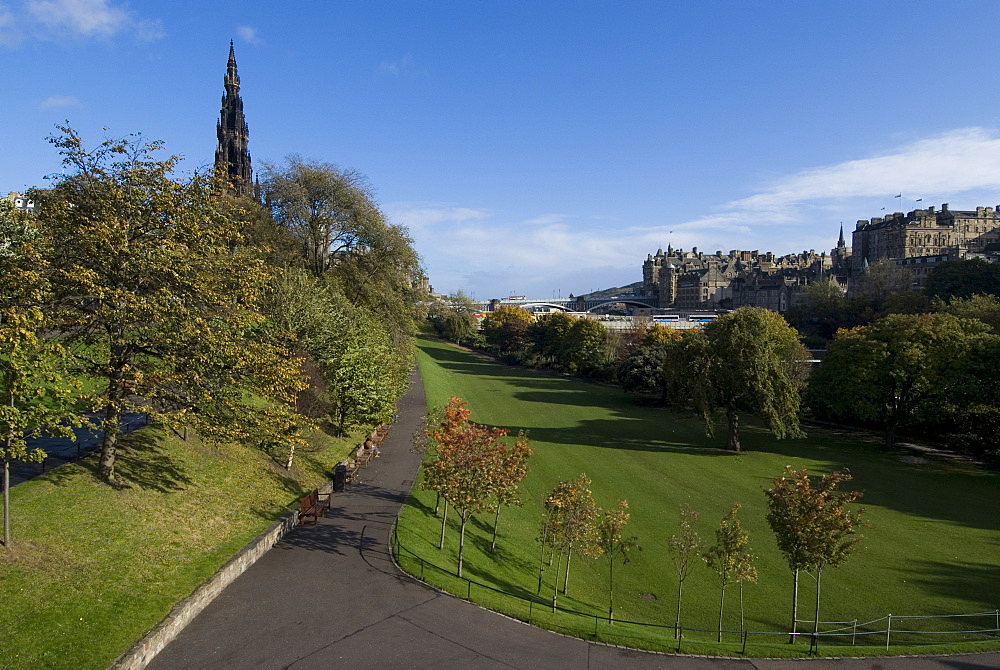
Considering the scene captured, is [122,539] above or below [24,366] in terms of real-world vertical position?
below

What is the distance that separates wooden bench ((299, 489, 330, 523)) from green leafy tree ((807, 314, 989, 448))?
36.0m

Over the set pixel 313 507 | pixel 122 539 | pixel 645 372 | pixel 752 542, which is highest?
pixel 645 372

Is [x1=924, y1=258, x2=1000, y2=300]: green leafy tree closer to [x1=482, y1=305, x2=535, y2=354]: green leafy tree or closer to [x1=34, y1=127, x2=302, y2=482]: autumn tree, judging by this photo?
[x1=482, y1=305, x2=535, y2=354]: green leafy tree

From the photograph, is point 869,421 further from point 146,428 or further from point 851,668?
point 146,428

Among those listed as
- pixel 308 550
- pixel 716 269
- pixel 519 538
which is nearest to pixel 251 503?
pixel 308 550

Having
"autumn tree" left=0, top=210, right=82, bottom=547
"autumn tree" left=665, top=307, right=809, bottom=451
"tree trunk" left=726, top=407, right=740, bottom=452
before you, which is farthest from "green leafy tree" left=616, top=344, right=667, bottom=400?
"autumn tree" left=0, top=210, right=82, bottom=547

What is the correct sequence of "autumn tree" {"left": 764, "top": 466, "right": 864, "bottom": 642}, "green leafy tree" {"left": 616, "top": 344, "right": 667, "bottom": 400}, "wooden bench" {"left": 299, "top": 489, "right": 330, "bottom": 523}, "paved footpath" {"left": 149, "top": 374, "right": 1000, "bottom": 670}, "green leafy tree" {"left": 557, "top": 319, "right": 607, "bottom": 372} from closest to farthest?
"paved footpath" {"left": 149, "top": 374, "right": 1000, "bottom": 670} < "autumn tree" {"left": 764, "top": 466, "right": 864, "bottom": 642} < "wooden bench" {"left": 299, "top": 489, "right": 330, "bottom": 523} < "green leafy tree" {"left": 616, "top": 344, "right": 667, "bottom": 400} < "green leafy tree" {"left": 557, "top": 319, "right": 607, "bottom": 372}

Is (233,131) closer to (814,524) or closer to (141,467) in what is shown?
(141,467)

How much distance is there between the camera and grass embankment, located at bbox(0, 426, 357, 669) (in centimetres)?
1189

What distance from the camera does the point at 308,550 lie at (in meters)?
17.9

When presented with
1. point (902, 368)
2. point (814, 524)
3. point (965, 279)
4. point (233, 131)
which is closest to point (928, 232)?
point (965, 279)

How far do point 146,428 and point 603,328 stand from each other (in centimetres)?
6610

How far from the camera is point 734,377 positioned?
40219 millimetres

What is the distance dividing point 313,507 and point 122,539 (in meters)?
5.76
